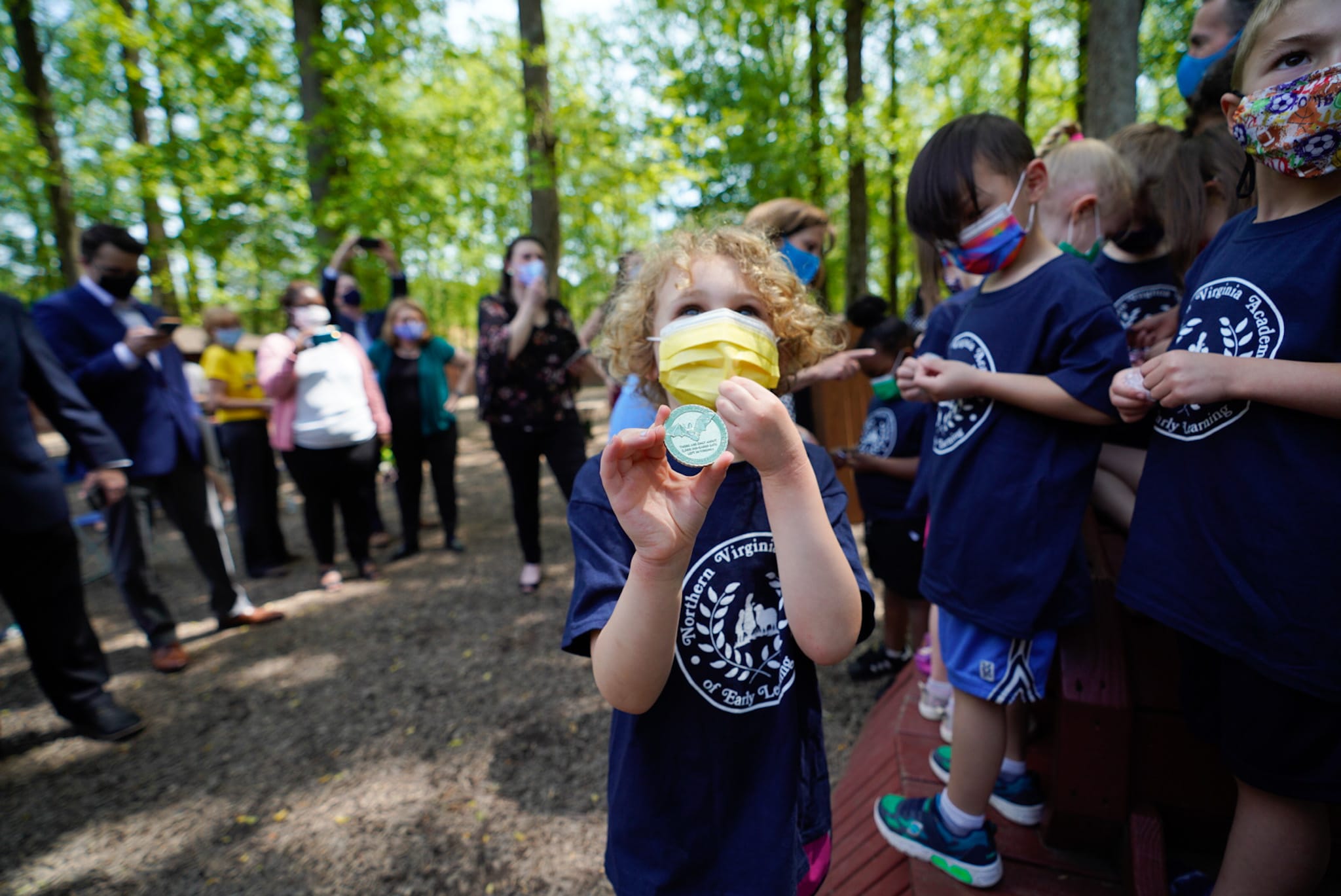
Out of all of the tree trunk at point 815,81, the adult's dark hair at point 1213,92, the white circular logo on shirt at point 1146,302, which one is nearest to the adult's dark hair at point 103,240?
the white circular logo on shirt at point 1146,302

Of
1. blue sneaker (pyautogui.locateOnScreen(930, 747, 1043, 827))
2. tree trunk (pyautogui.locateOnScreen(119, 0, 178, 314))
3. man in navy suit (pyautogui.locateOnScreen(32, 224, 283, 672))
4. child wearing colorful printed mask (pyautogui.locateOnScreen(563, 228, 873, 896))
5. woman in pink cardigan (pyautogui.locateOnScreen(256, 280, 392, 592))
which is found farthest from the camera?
tree trunk (pyautogui.locateOnScreen(119, 0, 178, 314))

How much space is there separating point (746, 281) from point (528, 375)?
3.51m

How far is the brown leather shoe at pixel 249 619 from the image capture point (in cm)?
494

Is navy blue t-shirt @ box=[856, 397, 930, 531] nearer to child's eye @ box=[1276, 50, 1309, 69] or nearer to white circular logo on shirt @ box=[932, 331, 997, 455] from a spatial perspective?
white circular logo on shirt @ box=[932, 331, 997, 455]

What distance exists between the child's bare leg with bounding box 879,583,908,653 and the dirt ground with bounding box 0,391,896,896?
28cm

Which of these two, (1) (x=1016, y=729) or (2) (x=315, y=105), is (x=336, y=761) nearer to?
(1) (x=1016, y=729)

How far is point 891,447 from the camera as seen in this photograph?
3.31 meters

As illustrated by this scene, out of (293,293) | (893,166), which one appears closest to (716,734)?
(293,293)

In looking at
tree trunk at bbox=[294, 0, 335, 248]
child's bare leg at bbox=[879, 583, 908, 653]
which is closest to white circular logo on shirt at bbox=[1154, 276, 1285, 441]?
child's bare leg at bbox=[879, 583, 908, 653]

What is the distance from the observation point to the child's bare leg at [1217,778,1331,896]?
1319 millimetres

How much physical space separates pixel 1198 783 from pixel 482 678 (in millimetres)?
3597

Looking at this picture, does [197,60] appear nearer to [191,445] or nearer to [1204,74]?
[191,445]

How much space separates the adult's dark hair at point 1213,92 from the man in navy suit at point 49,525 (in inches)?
210

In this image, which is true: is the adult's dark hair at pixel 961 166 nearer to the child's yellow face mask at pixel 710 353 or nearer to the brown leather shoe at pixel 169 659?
the child's yellow face mask at pixel 710 353
